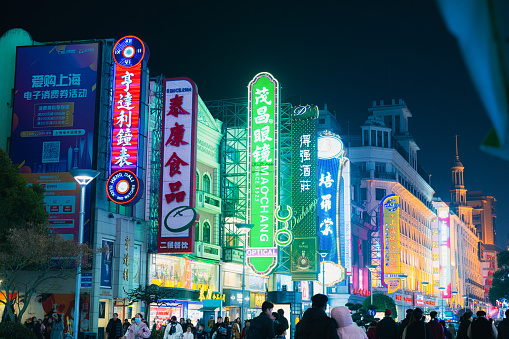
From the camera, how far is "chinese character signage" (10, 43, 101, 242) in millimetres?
36219

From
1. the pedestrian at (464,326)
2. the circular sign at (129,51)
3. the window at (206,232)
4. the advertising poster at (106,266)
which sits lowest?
the pedestrian at (464,326)

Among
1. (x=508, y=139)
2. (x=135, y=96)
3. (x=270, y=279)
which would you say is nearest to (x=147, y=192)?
(x=135, y=96)

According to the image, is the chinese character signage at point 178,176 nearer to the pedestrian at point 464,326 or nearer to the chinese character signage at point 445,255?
the pedestrian at point 464,326

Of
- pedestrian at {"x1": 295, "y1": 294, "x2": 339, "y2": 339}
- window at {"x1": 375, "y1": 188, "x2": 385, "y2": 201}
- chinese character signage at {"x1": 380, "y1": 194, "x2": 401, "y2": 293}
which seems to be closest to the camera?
pedestrian at {"x1": 295, "y1": 294, "x2": 339, "y2": 339}

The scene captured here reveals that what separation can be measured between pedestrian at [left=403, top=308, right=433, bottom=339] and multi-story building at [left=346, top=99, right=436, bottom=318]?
69.7 m

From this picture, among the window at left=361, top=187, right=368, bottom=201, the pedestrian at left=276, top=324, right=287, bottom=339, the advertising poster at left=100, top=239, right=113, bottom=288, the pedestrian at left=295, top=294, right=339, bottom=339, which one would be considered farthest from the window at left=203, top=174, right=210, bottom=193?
the window at left=361, top=187, right=368, bottom=201

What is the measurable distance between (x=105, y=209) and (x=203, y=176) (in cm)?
1139

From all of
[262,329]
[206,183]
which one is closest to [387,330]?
[262,329]

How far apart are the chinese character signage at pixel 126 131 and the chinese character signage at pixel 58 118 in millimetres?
1477

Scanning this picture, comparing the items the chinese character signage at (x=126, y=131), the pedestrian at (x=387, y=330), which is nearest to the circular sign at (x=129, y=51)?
the chinese character signage at (x=126, y=131)

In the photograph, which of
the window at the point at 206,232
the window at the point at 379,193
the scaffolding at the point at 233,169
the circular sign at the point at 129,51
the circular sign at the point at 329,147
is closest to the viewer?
the circular sign at the point at 129,51

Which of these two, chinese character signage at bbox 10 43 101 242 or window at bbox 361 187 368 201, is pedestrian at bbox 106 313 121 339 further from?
window at bbox 361 187 368 201

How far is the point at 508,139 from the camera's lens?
230 centimetres

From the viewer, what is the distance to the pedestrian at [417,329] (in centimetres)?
1306
